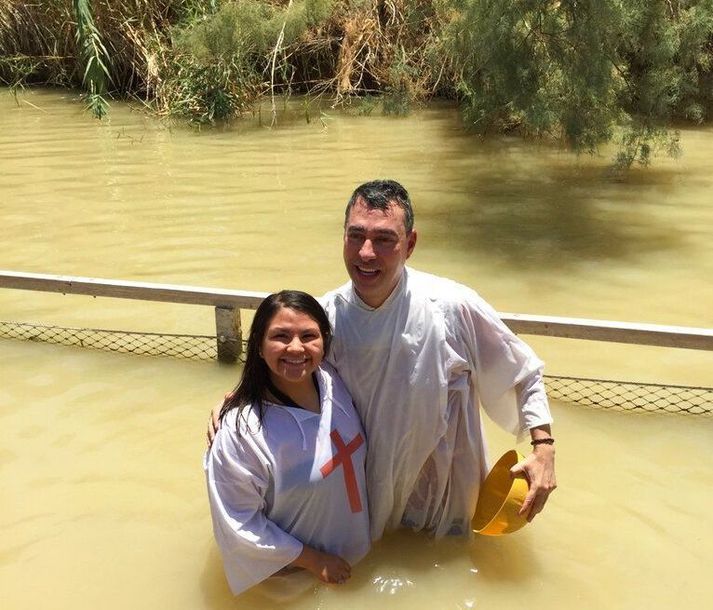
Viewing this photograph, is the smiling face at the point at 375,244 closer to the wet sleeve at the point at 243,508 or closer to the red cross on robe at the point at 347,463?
the red cross on robe at the point at 347,463

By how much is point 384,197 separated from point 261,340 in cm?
52

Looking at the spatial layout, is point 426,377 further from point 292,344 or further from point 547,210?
point 547,210

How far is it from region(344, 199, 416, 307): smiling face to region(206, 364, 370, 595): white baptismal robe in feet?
1.13

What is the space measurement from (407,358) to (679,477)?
157 cm

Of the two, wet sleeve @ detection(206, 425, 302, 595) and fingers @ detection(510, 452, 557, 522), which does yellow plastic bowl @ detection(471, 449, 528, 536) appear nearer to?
fingers @ detection(510, 452, 557, 522)

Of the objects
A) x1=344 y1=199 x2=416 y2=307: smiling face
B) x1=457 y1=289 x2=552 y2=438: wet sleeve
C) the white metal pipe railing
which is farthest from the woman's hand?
the white metal pipe railing

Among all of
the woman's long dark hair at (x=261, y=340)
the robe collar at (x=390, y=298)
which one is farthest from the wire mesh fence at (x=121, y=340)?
the robe collar at (x=390, y=298)

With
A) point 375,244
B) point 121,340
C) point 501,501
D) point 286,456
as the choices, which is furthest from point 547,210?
point 286,456

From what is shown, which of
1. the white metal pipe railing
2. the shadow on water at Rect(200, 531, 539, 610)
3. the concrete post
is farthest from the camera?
the concrete post

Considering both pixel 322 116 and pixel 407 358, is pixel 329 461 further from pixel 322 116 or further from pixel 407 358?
pixel 322 116

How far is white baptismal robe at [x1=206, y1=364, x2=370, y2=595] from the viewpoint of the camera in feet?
7.71

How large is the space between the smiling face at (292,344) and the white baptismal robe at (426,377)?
0.43 feet

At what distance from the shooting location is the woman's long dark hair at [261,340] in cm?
240

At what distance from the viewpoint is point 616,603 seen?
275cm
